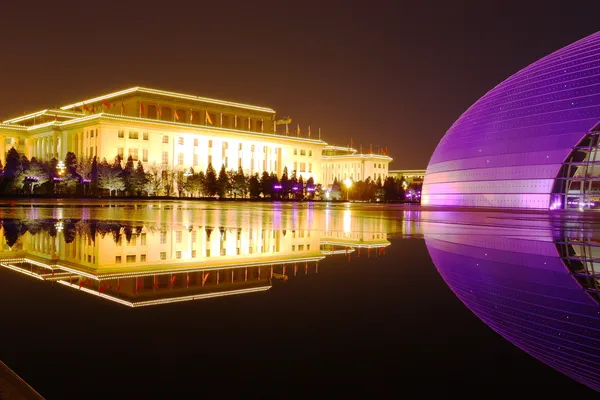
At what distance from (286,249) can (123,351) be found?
313 inches

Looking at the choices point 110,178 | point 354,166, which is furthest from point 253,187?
point 354,166

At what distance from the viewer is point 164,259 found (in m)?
10.0

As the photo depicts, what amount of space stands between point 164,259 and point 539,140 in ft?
129

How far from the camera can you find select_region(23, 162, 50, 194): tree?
68.8m

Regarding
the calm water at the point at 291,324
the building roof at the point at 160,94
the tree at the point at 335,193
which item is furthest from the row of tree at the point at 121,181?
the calm water at the point at 291,324

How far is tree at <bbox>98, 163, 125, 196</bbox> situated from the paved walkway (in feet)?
244

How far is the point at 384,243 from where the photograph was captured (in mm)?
14641

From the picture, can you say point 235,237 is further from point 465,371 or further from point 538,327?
point 465,371

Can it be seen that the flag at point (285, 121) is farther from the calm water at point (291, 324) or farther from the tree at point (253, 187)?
the calm water at point (291, 324)

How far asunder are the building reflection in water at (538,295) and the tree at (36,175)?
66.7m

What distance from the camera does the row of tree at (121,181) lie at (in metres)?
69.4

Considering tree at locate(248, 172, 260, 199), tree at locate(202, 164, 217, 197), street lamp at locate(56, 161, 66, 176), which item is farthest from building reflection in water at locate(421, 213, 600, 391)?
tree at locate(248, 172, 260, 199)

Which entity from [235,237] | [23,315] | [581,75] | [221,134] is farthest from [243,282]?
[221,134]

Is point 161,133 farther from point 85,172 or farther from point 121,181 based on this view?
point 121,181
